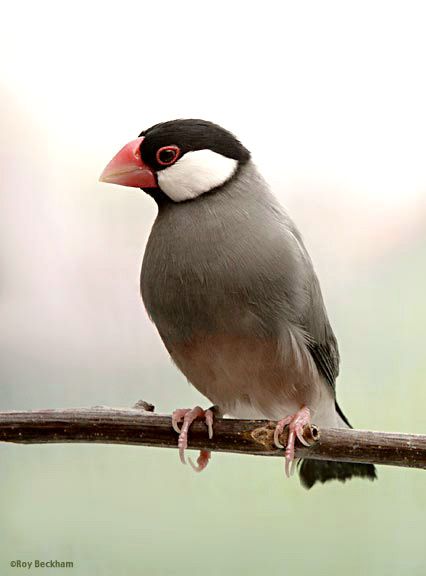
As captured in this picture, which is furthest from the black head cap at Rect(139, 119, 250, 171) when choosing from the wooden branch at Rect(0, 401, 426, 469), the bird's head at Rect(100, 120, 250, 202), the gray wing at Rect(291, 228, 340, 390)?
the wooden branch at Rect(0, 401, 426, 469)

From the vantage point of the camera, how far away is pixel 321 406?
133cm

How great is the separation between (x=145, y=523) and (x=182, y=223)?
76 centimetres

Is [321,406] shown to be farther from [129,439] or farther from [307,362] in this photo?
[129,439]

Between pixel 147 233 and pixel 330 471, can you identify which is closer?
pixel 330 471

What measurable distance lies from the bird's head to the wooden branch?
0.36 meters

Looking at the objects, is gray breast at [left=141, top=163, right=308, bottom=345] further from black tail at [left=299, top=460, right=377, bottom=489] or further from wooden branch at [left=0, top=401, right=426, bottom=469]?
black tail at [left=299, top=460, right=377, bottom=489]

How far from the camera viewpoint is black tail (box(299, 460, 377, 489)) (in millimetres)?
1458

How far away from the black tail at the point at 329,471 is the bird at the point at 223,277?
23cm

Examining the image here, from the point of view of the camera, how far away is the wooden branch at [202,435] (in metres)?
1.12

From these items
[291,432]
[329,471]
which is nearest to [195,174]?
[291,432]

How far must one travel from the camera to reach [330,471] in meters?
1.48

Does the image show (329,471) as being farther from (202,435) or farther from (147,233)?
(147,233)

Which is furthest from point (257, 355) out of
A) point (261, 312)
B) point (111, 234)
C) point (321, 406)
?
point (111, 234)

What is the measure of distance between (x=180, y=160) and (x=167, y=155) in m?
0.02
